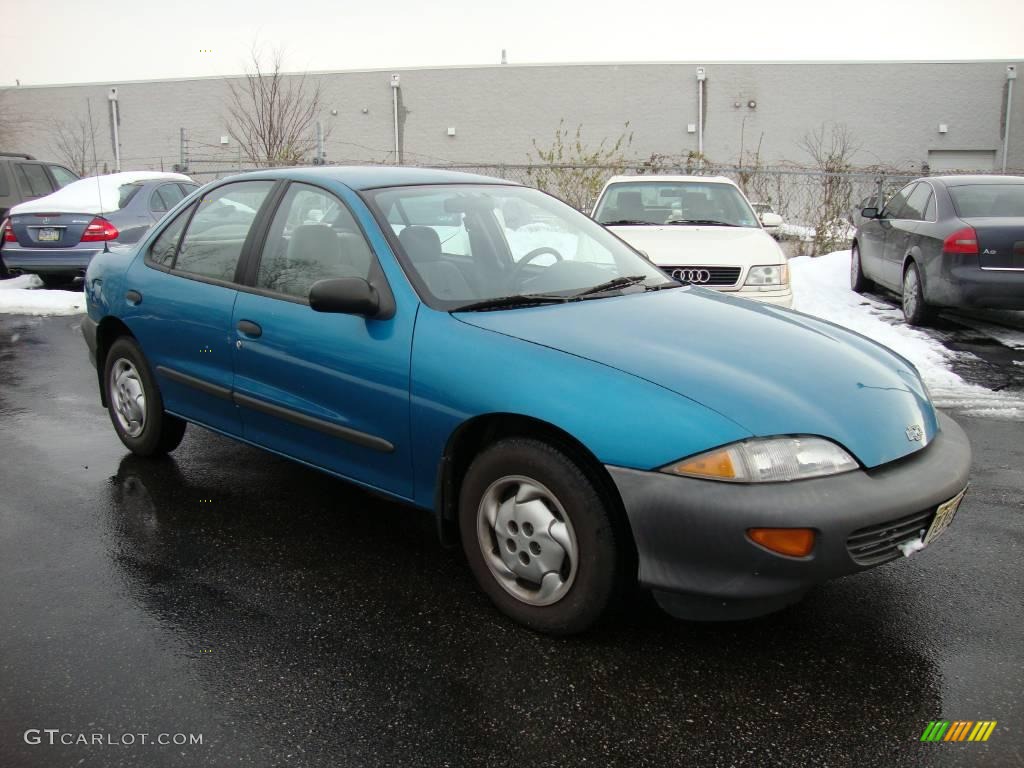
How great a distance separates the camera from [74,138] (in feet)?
110

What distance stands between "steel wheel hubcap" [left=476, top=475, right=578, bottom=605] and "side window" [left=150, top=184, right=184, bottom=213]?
10.1 metres

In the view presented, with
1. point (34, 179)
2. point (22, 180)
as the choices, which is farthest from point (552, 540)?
point (34, 179)

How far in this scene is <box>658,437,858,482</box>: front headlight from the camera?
8.98ft

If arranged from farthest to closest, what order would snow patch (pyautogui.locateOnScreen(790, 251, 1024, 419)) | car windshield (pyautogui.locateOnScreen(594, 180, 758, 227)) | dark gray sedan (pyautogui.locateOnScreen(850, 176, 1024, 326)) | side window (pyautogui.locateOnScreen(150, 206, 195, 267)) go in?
car windshield (pyautogui.locateOnScreen(594, 180, 758, 227)), dark gray sedan (pyautogui.locateOnScreen(850, 176, 1024, 326)), snow patch (pyautogui.locateOnScreen(790, 251, 1024, 419)), side window (pyautogui.locateOnScreen(150, 206, 195, 267))

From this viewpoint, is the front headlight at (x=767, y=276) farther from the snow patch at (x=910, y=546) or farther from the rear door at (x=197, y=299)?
the snow patch at (x=910, y=546)

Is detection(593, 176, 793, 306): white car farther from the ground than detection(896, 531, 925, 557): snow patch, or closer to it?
farther from the ground

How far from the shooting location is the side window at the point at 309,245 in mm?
3809

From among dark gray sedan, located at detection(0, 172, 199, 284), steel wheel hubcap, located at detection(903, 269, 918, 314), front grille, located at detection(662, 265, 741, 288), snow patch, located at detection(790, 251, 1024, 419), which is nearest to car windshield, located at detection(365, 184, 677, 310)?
snow patch, located at detection(790, 251, 1024, 419)

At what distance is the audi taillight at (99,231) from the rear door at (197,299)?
737 cm

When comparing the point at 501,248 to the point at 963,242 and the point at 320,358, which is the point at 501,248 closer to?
the point at 320,358

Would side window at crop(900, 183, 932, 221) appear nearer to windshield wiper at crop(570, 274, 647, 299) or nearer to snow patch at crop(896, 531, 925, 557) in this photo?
windshield wiper at crop(570, 274, 647, 299)

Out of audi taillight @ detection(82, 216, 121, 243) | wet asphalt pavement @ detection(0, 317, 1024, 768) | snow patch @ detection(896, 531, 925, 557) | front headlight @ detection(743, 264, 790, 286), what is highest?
audi taillight @ detection(82, 216, 121, 243)

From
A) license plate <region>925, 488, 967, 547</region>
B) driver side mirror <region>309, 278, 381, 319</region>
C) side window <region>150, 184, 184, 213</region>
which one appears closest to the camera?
license plate <region>925, 488, 967, 547</region>

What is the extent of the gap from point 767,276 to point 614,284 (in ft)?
13.0
